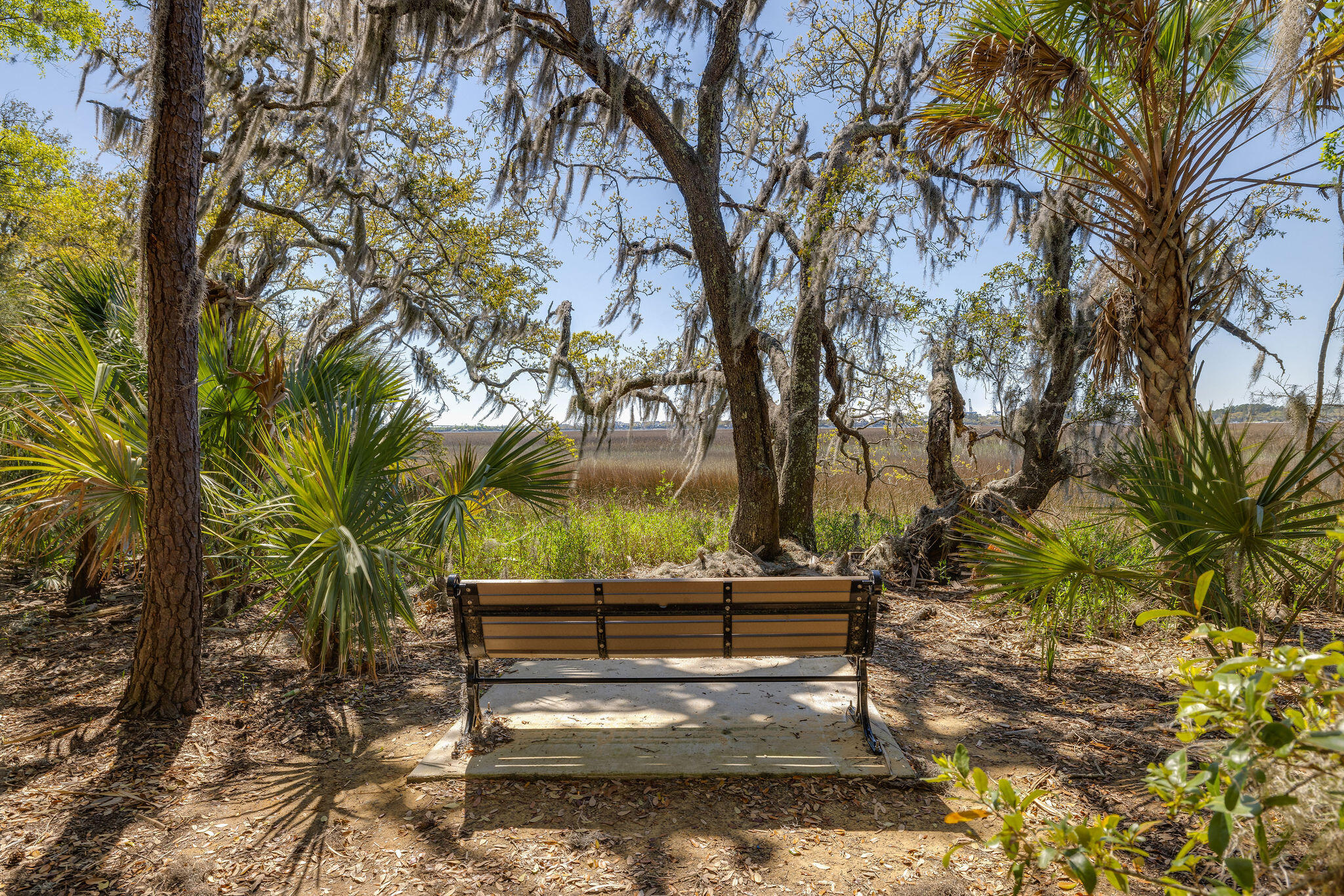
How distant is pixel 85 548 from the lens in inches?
215

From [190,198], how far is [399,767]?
291cm

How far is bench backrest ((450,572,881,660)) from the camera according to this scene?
116 inches

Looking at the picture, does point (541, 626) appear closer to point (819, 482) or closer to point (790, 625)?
point (790, 625)

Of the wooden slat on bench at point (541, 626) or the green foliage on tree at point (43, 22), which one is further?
the green foliage on tree at point (43, 22)

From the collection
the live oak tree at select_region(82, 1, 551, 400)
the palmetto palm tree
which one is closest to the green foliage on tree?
the live oak tree at select_region(82, 1, 551, 400)

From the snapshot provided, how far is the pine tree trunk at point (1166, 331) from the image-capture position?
420 cm

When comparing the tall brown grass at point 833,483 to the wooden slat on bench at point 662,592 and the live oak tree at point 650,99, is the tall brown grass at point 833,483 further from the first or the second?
the wooden slat on bench at point 662,592

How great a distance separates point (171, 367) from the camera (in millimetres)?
3363

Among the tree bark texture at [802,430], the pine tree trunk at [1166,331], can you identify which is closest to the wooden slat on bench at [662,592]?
the pine tree trunk at [1166,331]

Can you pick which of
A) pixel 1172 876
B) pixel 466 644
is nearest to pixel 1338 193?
pixel 1172 876

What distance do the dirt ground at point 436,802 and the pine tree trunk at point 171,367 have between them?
33 centimetres

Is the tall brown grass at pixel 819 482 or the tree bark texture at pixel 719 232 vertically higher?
the tree bark texture at pixel 719 232

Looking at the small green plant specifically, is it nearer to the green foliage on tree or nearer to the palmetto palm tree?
the palmetto palm tree

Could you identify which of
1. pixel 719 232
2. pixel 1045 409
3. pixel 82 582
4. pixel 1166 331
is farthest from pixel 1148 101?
pixel 82 582
